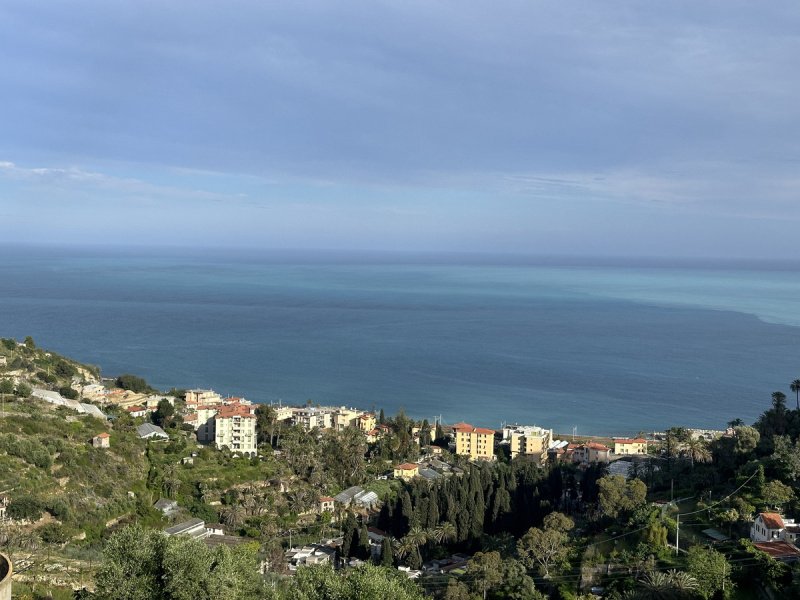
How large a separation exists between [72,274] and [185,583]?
157 metres

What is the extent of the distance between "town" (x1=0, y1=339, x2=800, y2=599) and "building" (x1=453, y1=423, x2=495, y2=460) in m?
0.13

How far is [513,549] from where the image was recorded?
23.6m

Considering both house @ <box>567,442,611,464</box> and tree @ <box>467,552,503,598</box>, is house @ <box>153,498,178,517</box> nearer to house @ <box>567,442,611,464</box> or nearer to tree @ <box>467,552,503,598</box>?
tree @ <box>467,552,503,598</box>

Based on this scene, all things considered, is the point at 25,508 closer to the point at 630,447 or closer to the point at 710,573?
the point at 710,573

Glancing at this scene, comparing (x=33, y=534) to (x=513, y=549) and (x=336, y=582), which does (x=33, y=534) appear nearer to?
(x=336, y=582)

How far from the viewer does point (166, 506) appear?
2631 centimetres

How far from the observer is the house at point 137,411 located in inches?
1484

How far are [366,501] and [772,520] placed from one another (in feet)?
55.1

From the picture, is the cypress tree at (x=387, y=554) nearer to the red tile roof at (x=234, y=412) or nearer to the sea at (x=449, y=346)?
the red tile roof at (x=234, y=412)

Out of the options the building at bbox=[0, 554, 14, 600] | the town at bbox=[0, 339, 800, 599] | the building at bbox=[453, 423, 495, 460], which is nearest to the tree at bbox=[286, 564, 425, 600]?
the town at bbox=[0, 339, 800, 599]

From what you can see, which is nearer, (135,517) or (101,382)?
(135,517)

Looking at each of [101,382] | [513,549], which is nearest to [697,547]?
[513,549]

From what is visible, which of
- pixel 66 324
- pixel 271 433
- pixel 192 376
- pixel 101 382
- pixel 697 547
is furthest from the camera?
pixel 66 324

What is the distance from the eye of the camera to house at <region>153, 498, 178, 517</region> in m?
26.0
